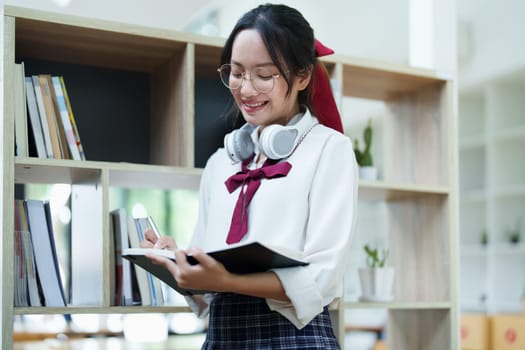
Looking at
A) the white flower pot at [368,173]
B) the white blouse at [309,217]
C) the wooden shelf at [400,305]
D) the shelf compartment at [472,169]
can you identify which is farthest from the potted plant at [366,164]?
the shelf compartment at [472,169]

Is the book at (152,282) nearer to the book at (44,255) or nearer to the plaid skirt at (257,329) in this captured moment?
the book at (44,255)

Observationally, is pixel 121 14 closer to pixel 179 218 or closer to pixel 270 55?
pixel 270 55

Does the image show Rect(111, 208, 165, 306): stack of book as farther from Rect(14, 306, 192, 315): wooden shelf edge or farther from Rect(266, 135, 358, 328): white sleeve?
Rect(266, 135, 358, 328): white sleeve

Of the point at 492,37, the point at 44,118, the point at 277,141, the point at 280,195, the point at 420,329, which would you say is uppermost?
the point at 492,37

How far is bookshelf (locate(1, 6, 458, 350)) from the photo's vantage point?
200 cm

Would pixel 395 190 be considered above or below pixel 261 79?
below

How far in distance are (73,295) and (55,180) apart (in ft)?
1.18

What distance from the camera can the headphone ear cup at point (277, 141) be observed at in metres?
1.59

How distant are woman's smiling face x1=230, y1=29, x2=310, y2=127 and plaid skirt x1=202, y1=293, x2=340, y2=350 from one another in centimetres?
41

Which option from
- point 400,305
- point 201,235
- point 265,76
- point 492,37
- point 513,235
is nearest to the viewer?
point 265,76

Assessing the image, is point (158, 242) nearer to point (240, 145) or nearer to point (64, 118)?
point (240, 145)

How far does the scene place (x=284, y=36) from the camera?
62.4 inches

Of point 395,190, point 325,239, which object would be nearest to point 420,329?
point 395,190

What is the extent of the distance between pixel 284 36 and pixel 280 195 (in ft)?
1.14
